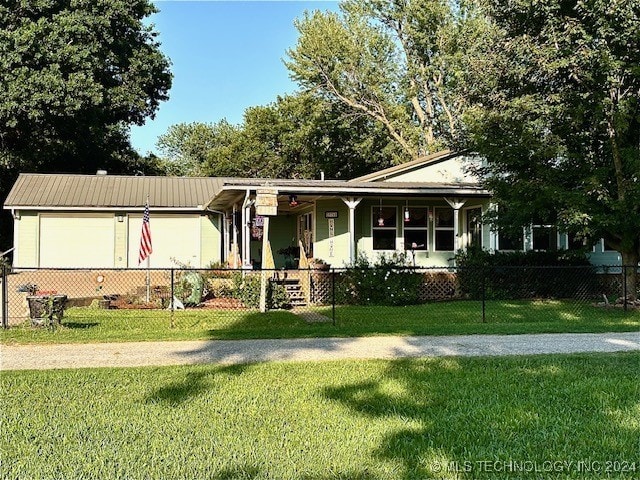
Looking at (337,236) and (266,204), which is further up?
(266,204)

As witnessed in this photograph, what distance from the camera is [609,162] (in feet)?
45.6

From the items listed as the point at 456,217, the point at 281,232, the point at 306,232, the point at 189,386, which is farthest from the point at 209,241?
the point at 189,386

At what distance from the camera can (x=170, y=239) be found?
20.7 metres

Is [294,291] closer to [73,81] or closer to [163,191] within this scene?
[163,191]

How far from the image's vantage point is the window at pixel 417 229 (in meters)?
17.5

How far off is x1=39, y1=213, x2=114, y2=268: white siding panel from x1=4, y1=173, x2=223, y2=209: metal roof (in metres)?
0.53

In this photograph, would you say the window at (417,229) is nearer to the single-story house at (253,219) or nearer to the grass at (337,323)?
the single-story house at (253,219)

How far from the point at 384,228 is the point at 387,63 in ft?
75.1

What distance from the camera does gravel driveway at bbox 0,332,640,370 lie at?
24.1ft

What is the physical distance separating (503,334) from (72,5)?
2399cm

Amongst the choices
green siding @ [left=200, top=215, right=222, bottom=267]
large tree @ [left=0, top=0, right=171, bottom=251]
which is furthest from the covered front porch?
large tree @ [left=0, top=0, right=171, bottom=251]

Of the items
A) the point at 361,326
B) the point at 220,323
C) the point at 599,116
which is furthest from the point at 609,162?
the point at 220,323

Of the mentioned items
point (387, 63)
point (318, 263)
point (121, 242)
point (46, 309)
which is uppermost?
point (387, 63)

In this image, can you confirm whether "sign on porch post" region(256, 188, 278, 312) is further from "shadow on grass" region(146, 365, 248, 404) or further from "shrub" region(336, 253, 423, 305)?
"shadow on grass" region(146, 365, 248, 404)
